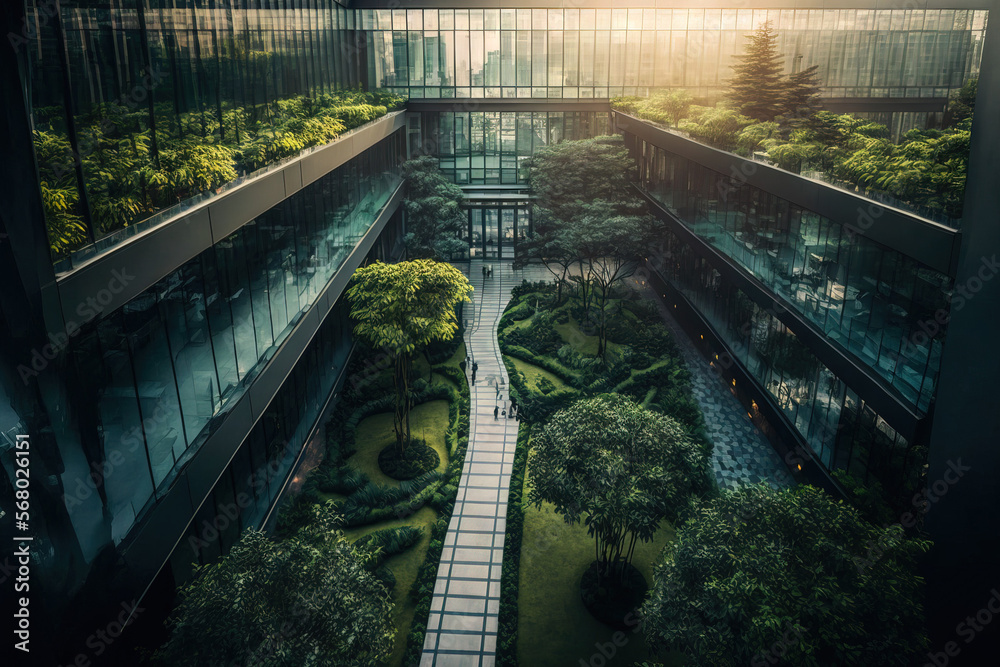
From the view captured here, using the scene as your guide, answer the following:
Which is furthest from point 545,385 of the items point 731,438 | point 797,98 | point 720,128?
point 797,98

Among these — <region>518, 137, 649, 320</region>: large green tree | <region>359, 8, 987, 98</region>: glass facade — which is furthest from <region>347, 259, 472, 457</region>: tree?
<region>359, 8, 987, 98</region>: glass facade

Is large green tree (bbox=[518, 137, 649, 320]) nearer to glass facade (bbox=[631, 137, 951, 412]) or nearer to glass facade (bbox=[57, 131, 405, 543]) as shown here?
glass facade (bbox=[631, 137, 951, 412])

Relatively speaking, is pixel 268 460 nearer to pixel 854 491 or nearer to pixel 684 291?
pixel 854 491

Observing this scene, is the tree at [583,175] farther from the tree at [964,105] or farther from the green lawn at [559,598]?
the green lawn at [559,598]

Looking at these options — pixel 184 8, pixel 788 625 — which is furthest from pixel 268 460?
pixel 788 625

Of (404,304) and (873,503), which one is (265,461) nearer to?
(404,304)
